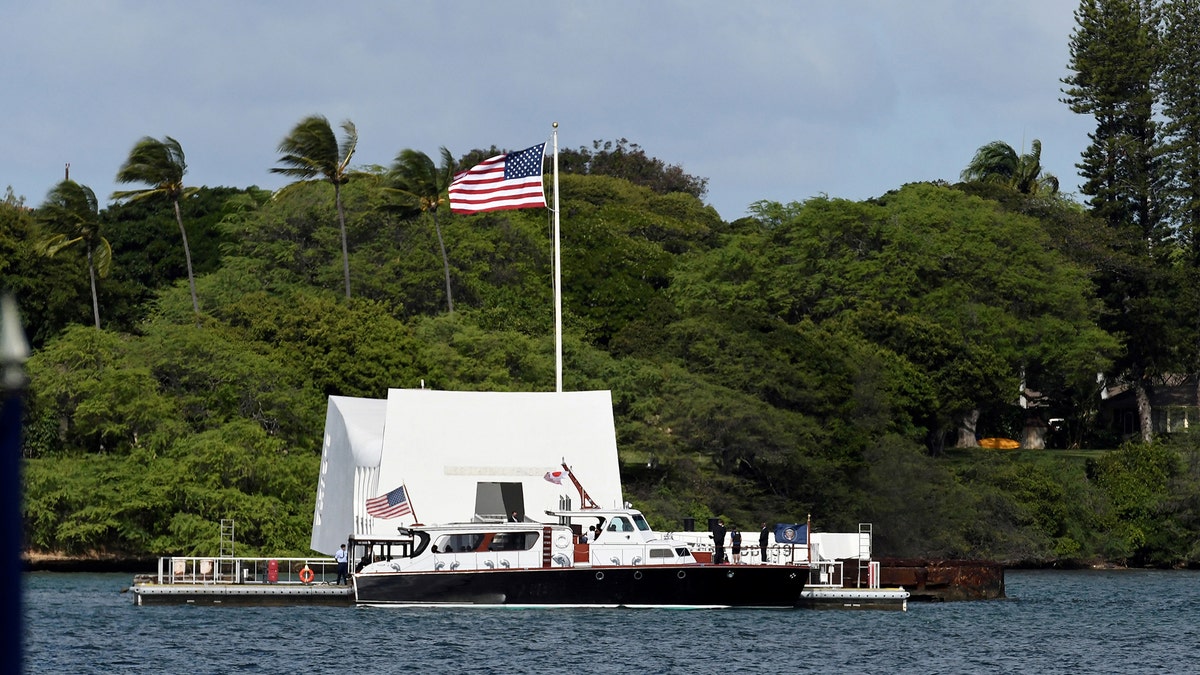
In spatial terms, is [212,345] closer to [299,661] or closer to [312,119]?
[312,119]

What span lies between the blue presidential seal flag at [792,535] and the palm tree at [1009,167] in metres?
72.6

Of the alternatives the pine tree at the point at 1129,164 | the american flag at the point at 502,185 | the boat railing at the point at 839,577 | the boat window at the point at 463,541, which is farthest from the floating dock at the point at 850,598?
the pine tree at the point at 1129,164

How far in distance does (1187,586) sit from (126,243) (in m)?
55.3

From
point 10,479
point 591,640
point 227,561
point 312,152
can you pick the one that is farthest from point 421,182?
point 10,479

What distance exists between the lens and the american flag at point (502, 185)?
138ft

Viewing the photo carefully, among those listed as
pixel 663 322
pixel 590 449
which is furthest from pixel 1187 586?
pixel 590 449

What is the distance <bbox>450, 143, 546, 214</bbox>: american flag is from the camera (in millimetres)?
42094

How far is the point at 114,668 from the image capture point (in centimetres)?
3055

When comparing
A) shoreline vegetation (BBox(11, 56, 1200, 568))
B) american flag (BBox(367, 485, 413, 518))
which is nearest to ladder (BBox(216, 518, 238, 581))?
shoreline vegetation (BBox(11, 56, 1200, 568))

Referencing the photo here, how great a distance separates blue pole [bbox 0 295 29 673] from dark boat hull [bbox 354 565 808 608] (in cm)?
3551

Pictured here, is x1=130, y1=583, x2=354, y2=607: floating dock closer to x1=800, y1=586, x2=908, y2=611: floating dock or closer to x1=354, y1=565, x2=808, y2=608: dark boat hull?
x1=354, y1=565, x2=808, y2=608: dark boat hull

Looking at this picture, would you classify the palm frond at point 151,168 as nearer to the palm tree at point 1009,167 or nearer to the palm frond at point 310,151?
the palm frond at point 310,151

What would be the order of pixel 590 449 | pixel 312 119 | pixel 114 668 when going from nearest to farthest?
pixel 114 668 < pixel 590 449 < pixel 312 119

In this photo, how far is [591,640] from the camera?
34875mm
